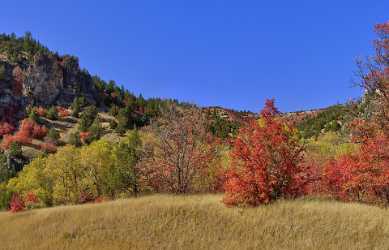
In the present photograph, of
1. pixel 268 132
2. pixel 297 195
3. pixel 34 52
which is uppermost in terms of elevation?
pixel 34 52

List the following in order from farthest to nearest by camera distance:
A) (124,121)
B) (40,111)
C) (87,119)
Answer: (40,111)
(87,119)
(124,121)

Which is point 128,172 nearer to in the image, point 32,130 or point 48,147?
point 48,147

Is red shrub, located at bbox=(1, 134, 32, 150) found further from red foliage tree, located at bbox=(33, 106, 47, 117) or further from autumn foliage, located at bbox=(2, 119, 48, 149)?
red foliage tree, located at bbox=(33, 106, 47, 117)

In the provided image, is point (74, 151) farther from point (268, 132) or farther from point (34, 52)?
point (34, 52)

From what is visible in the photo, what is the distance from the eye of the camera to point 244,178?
944 inches

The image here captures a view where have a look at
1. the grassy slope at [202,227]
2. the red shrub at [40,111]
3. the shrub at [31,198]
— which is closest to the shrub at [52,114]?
the red shrub at [40,111]

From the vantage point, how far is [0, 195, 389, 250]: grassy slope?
59.7 feet

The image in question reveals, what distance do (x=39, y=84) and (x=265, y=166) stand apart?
157715 millimetres

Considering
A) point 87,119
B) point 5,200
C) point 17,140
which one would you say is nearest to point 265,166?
point 5,200

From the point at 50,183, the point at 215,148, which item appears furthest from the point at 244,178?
the point at 50,183

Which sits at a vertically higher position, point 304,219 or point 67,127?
point 67,127

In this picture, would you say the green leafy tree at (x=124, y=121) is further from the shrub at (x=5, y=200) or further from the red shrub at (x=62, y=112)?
the shrub at (x=5, y=200)

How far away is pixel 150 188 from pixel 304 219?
1247 inches

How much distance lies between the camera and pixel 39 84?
550 feet
